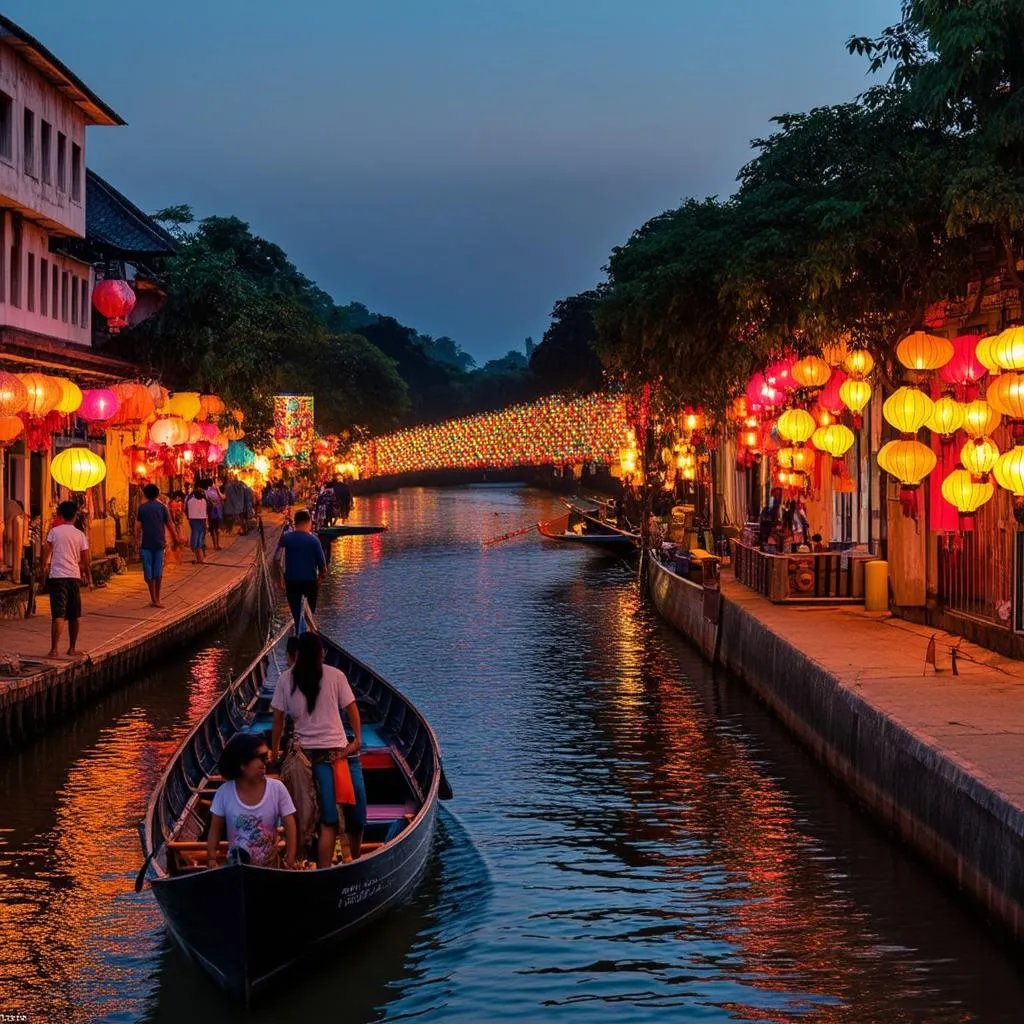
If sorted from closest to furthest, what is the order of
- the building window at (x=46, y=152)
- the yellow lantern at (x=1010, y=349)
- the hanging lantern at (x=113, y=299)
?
the yellow lantern at (x=1010, y=349)
the hanging lantern at (x=113, y=299)
the building window at (x=46, y=152)

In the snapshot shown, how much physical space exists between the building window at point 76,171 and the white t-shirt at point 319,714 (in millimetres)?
25761

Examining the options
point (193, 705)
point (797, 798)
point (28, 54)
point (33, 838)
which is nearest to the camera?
point (33, 838)

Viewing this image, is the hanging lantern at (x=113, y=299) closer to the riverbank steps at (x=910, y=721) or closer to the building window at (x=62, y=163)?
the building window at (x=62, y=163)

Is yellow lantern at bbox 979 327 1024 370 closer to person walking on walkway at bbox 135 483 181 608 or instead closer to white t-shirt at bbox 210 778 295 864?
white t-shirt at bbox 210 778 295 864

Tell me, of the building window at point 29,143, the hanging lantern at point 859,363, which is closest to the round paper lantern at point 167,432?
the building window at point 29,143

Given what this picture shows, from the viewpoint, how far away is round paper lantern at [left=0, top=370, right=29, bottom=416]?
2078cm

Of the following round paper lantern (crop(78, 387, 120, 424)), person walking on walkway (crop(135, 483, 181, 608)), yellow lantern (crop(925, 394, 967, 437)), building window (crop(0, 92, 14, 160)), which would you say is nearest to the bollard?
yellow lantern (crop(925, 394, 967, 437))

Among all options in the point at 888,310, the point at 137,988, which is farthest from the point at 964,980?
the point at 888,310

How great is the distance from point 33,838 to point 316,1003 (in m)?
4.93

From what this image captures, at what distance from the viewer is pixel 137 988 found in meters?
10.7

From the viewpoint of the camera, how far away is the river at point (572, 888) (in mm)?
10469

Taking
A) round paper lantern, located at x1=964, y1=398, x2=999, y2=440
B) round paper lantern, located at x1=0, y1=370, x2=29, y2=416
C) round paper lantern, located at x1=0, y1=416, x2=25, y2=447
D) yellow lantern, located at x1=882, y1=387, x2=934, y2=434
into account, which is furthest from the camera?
round paper lantern, located at x1=0, y1=416, x2=25, y2=447

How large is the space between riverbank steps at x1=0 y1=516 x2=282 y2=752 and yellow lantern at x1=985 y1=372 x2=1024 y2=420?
395 inches

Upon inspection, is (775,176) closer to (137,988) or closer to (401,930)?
(401,930)
